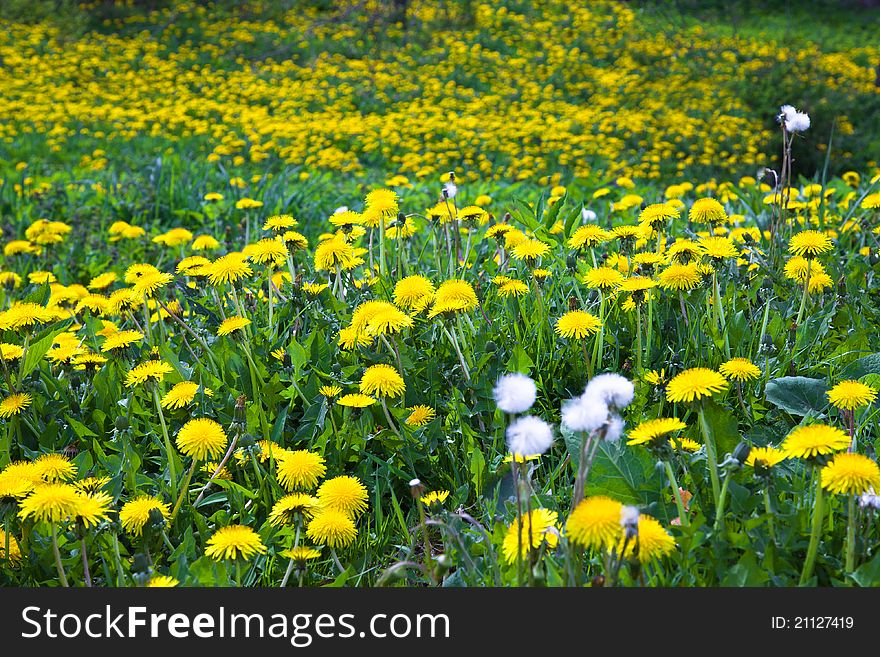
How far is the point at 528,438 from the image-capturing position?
1182 mm

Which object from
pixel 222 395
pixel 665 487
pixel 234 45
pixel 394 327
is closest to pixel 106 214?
pixel 222 395

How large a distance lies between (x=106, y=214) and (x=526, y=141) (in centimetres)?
412

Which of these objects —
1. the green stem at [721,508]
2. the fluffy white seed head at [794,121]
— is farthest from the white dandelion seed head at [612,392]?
the fluffy white seed head at [794,121]

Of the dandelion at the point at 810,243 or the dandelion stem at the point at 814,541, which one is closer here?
the dandelion stem at the point at 814,541

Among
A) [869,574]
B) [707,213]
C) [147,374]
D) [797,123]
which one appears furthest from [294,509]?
[797,123]

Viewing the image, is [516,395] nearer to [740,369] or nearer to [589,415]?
[589,415]

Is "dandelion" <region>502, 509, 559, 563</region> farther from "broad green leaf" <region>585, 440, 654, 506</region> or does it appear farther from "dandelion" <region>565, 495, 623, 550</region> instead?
"broad green leaf" <region>585, 440, 654, 506</region>

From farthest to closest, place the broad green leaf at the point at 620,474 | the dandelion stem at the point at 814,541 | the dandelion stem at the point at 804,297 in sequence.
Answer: the dandelion stem at the point at 804,297 < the broad green leaf at the point at 620,474 < the dandelion stem at the point at 814,541

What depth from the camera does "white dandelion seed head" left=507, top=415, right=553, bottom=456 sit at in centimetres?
117

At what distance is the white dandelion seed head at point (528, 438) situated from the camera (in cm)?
117

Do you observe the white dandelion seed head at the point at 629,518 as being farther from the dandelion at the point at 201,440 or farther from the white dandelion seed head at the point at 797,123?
the white dandelion seed head at the point at 797,123

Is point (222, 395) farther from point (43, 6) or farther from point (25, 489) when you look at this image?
point (43, 6)

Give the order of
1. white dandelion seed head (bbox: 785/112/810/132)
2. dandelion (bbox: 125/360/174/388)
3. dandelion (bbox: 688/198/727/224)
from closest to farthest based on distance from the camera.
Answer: dandelion (bbox: 125/360/174/388)
dandelion (bbox: 688/198/727/224)
white dandelion seed head (bbox: 785/112/810/132)

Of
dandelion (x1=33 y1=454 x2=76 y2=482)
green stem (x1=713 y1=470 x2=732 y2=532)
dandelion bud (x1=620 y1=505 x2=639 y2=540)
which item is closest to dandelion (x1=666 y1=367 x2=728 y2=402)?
green stem (x1=713 y1=470 x2=732 y2=532)
